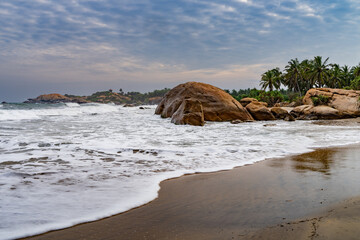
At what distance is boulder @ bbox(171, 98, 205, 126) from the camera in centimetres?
1323

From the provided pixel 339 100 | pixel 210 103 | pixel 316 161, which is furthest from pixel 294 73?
pixel 316 161

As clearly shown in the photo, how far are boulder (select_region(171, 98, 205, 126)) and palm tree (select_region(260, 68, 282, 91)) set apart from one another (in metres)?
44.7

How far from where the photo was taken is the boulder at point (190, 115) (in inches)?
521

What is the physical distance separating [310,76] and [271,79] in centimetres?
763

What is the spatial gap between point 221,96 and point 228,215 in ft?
50.8

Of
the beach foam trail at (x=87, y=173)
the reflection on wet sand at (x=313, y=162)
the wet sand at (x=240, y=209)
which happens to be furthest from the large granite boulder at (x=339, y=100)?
the wet sand at (x=240, y=209)

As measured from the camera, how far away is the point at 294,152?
588 cm

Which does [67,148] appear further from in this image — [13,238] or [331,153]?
[331,153]

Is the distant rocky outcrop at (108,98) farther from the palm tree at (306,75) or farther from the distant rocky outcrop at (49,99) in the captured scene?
the palm tree at (306,75)

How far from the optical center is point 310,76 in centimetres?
4988

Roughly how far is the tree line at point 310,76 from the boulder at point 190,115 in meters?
43.7

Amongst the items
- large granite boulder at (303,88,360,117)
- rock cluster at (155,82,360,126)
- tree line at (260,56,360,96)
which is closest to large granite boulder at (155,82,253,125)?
rock cluster at (155,82,360,126)

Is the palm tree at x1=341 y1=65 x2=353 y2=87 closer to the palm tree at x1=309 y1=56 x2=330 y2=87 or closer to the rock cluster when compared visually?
the palm tree at x1=309 y1=56 x2=330 y2=87

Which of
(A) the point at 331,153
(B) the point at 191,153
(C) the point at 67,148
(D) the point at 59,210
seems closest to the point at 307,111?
(A) the point at 331,153
